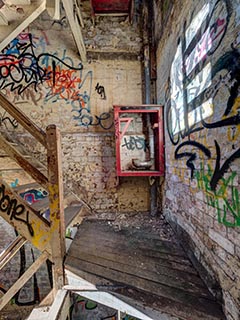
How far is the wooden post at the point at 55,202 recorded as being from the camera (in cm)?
186

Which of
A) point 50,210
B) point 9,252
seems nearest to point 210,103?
point 50,210

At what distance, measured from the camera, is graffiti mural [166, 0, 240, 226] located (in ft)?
4.64

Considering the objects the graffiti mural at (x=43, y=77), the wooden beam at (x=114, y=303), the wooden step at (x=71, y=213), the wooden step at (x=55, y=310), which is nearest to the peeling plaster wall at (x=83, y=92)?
the graffiti mural at (x=43, y=77)

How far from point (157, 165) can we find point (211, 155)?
6.88 feet

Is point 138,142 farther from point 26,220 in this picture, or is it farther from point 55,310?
point 55,310

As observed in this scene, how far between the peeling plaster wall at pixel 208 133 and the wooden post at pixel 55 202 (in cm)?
137

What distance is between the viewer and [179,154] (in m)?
2.66

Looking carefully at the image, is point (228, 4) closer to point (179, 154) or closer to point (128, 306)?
point (179, 154)

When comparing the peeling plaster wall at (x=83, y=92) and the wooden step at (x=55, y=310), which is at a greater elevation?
the peeling plaster wall at (x=83, y=92)

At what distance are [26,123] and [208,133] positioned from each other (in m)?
1.72

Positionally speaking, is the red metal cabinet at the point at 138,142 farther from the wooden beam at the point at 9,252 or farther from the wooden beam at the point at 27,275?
the wooden beam at the point at 27,275

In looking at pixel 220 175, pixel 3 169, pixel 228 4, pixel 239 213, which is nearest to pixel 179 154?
→ pixel 220 175

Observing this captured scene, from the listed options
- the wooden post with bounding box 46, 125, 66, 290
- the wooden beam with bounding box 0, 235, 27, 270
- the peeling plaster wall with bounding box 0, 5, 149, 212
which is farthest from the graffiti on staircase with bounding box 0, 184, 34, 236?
the peeling plaster wall with bounding box 0, 5, 149, 212

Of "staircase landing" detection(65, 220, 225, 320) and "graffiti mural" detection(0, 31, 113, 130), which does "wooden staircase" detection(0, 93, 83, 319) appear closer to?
"staircase landing" detection(65, 220, 225, 320)
